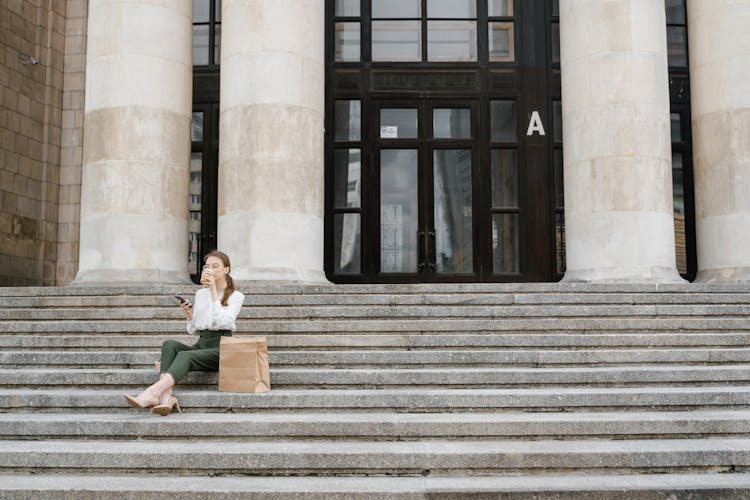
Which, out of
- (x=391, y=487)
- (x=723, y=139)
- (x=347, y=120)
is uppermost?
(x=347, y=120)

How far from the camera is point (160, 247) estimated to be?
43.6 ft

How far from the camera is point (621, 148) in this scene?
13.2 metres

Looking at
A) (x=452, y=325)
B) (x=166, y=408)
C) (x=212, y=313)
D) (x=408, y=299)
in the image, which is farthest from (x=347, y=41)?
(x=166, y=408)

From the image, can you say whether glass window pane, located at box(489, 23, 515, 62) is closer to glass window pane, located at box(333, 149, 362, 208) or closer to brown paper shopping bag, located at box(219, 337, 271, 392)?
glass window pane, located at box(333, 149, 362, 208)

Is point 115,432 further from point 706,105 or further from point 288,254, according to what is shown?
point 706,105

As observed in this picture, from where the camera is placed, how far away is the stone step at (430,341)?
9.47m

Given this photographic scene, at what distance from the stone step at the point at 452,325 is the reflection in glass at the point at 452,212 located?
6719mm

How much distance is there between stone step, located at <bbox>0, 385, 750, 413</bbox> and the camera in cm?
768

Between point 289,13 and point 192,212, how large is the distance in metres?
5.71

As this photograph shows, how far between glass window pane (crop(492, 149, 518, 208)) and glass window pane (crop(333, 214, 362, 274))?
3.05 metres

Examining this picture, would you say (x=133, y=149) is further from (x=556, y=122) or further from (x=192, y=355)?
(x=556, y=122)

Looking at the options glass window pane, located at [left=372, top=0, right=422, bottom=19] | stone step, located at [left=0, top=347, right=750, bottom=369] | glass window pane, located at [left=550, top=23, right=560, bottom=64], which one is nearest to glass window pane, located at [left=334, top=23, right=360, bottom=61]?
glass window pane, located at [left=372, top=0, right=422, bottom=19]

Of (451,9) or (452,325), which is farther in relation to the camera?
(451,9)

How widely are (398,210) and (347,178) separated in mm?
1302
